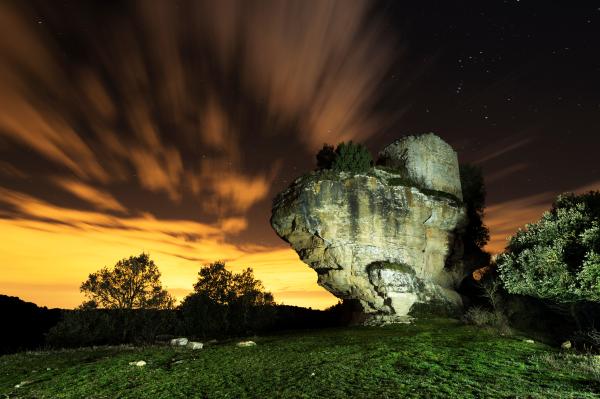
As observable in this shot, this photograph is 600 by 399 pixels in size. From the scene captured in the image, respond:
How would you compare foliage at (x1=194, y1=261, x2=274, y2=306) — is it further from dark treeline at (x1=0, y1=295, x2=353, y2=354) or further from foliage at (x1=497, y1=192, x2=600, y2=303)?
foliage at (x1=497, y1=192, x2=600, y2=303)

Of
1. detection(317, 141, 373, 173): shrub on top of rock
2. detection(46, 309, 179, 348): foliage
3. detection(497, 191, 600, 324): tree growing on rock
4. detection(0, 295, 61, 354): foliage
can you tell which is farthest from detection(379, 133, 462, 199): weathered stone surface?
detection(0, 295, 61, 354): foliage

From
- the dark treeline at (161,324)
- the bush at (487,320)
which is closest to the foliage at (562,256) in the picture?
the bush at (487,320)

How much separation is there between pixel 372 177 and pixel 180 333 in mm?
38237

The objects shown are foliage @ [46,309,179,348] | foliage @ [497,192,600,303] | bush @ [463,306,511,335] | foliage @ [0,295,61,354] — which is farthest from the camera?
foliage @ [0,295,61,354]

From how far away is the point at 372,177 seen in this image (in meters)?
44.3

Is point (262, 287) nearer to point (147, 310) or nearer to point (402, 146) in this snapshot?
point (147, 310)

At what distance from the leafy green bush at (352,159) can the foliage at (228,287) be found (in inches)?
1188

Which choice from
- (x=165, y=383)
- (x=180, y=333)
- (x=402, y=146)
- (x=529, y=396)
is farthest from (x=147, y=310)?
(x=529, y=396)

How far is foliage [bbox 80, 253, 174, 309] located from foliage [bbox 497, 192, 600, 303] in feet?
159

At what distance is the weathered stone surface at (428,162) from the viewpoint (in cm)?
5072

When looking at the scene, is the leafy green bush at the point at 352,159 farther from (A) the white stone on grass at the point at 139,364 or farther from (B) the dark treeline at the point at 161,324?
(A) the white stone on grass at the point at 139,364

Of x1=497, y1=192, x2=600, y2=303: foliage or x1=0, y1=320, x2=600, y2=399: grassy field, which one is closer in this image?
x1=0, y1=320, x2=600, y2=399: grassy field

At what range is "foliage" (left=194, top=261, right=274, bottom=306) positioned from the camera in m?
61.8

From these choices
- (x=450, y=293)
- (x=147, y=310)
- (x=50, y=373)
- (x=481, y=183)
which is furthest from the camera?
(x=481, y=183)
